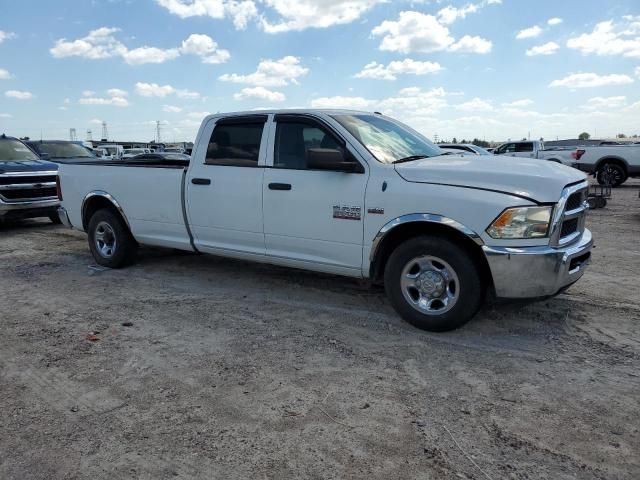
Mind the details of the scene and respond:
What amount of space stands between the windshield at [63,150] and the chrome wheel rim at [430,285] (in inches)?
449

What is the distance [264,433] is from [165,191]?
3835 millimetres

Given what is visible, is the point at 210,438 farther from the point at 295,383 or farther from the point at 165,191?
the point at 165,191

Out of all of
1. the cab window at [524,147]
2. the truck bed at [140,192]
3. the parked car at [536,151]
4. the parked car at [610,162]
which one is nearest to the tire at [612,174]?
the parked car at [610,162]

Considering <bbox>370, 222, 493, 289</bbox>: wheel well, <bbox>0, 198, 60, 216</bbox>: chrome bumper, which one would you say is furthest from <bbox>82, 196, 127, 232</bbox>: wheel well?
<bbox>370, 222, 493, 289</bbox>: wheel well

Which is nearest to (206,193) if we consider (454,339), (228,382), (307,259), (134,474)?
(307,259)

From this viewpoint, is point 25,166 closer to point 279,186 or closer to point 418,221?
point 279,186

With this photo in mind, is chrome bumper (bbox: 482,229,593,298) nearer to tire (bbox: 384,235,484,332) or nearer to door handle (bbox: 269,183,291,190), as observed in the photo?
tire (bbox: 384,235,484,332)

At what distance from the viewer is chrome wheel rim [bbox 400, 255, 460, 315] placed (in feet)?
14.3

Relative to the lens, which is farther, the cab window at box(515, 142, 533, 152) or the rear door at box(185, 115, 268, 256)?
the cab window at box(515, 142, 533, 152)

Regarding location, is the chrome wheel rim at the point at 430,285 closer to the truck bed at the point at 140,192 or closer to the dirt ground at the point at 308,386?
the dirt ground at the point at 308,386

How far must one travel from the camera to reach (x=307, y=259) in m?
5.14

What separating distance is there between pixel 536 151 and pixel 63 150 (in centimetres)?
1711

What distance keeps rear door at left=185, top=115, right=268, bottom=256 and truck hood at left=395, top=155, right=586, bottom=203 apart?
159 cm

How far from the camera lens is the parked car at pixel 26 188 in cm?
1008
